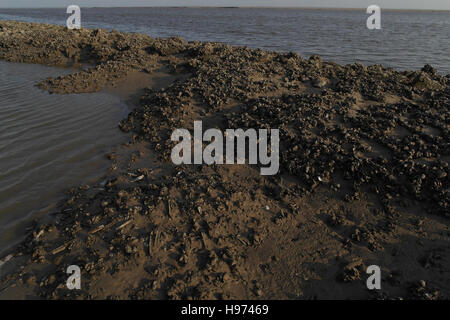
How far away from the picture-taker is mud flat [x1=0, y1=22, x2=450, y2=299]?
3.71 meters

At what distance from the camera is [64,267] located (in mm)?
3861

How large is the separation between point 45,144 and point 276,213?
6549mm

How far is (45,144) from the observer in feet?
23.0

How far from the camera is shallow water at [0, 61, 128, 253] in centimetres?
518

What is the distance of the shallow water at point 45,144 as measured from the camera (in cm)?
518

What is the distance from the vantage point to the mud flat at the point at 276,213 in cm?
371

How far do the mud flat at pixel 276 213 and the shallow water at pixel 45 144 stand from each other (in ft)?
1.83

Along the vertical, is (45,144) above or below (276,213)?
above

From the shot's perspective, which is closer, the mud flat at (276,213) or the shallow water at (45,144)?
the mud flat at (276,213)

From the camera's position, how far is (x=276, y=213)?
4746 mm

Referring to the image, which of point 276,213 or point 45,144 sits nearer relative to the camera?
point 276,213

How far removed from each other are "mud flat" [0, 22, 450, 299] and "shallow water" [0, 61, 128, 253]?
56 centimetres

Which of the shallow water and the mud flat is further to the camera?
the shallow water
